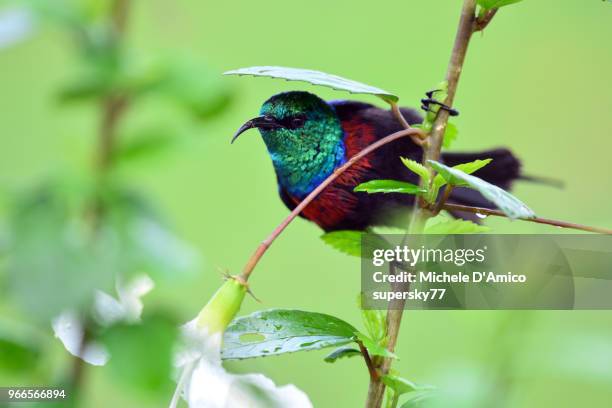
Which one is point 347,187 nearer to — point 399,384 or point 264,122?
point 264,122

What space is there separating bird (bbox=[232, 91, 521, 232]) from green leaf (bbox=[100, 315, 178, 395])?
897 millimetres

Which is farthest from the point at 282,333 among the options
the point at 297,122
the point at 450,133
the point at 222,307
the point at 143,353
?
the point at 297,122

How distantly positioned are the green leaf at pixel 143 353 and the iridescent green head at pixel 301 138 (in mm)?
829

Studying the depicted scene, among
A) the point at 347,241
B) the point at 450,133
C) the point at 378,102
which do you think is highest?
the point at 378,102

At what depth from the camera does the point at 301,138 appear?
1.17m

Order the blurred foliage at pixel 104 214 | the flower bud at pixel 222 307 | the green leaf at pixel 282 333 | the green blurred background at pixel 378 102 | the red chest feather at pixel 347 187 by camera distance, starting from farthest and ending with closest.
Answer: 1. the green blurred background at pixel 378 102
2. the red chest feather at pixel 347 187
3. the green leaf at pixel 282 333
4. the flower bud at pixel 222 307
5. the blurred foliage at pixel 104 214

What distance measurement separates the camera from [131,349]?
26 centimetres

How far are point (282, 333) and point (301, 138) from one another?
547mm

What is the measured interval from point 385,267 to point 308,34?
2.57 metres

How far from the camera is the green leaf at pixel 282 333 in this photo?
0.63 meters

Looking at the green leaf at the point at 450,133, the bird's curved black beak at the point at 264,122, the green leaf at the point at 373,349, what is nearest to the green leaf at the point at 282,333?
the green leaf at the point at 373,349

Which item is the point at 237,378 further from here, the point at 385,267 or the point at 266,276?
the point at 266,276

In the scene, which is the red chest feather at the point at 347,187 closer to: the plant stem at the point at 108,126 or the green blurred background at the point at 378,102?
the green blurred background at the point at 378,102

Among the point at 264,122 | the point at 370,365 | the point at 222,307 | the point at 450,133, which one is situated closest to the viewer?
the point at 222,307
